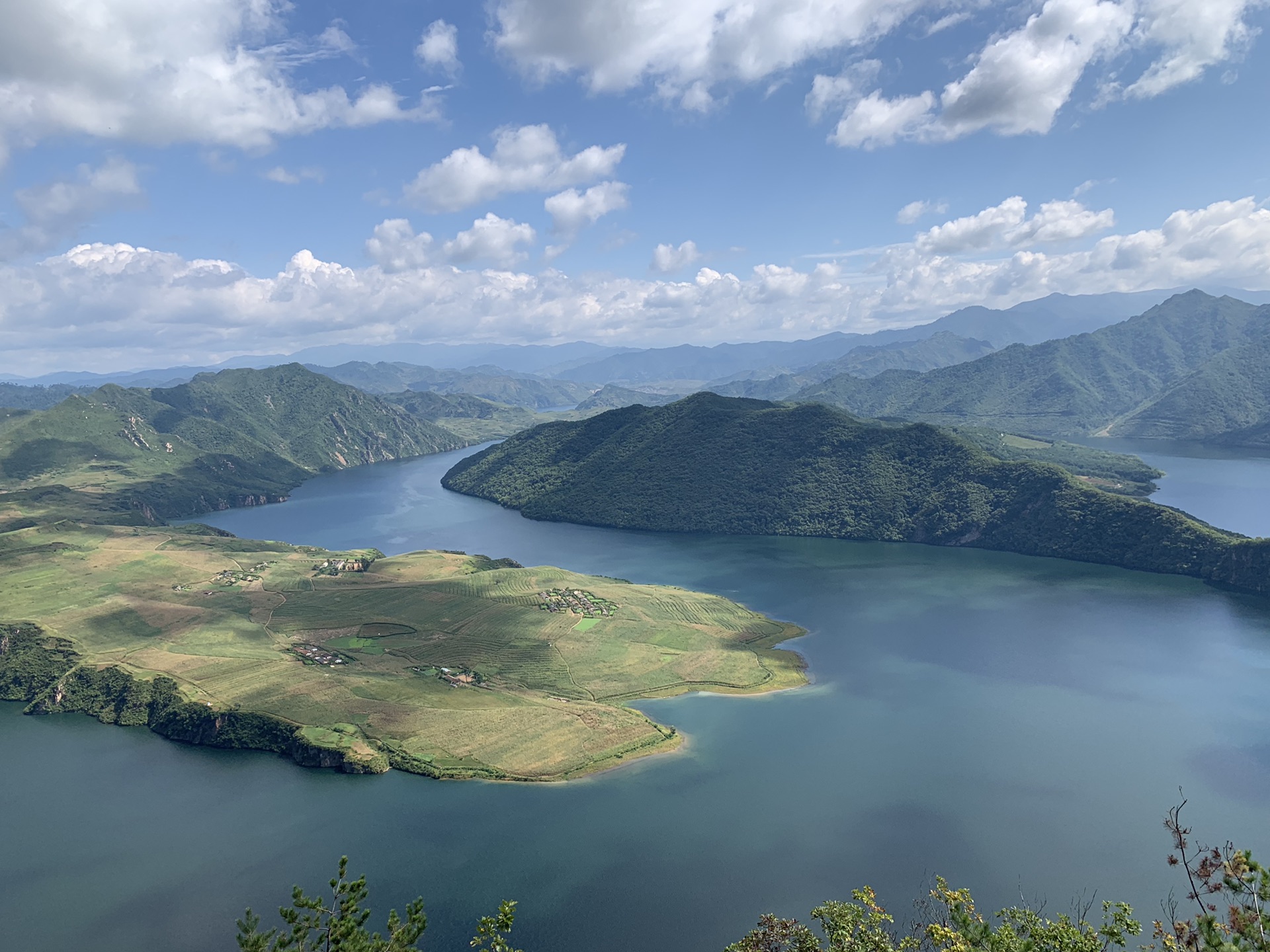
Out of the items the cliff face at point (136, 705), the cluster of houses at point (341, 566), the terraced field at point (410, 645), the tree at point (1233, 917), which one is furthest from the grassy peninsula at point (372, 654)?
the tree at point (1233, 917)

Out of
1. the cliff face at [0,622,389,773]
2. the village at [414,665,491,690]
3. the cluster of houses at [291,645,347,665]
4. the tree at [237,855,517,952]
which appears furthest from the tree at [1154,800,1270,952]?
the cluster of houses at [291,645,347,665]

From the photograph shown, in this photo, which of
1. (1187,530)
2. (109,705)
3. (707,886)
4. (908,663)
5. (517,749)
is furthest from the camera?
(1187,530)

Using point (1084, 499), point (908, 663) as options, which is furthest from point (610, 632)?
point (1084, 499)

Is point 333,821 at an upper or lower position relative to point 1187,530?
lower

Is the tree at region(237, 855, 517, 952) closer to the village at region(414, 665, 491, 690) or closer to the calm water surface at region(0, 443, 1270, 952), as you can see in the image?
the calm water surface at region(0, 443, 1270, 952)

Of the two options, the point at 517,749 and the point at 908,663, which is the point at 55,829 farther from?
the point at 908,663
